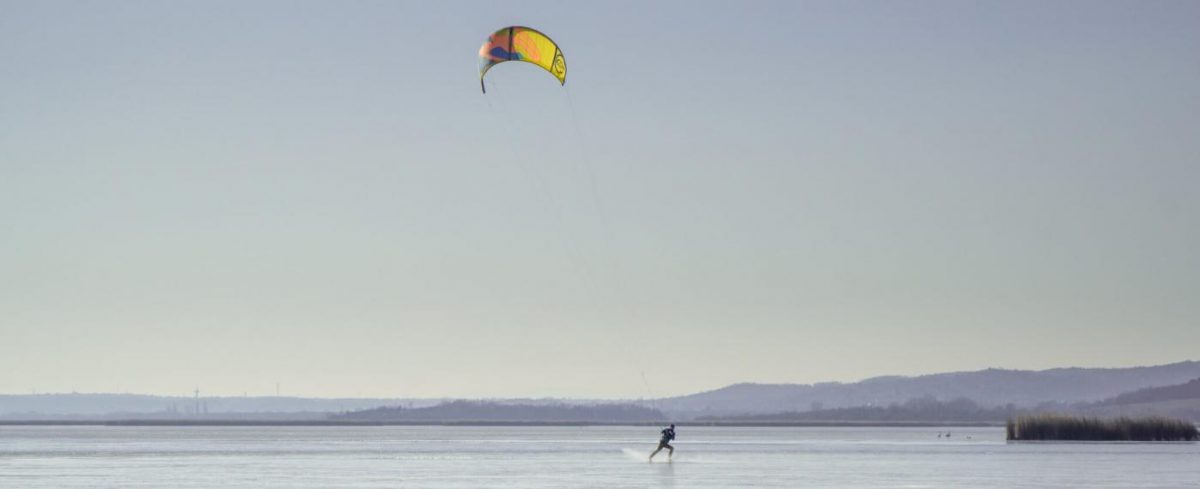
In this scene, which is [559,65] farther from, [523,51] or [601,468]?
[601,468]

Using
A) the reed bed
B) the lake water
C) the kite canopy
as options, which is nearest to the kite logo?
the kite canopy

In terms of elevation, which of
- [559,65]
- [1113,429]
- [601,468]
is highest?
[559,65]

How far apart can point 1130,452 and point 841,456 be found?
38.3ft

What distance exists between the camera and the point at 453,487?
3950cm

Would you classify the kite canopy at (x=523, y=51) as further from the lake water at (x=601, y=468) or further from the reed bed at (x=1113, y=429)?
the reed bed at (x=1113, y=429)

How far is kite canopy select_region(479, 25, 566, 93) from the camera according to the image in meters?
52.4

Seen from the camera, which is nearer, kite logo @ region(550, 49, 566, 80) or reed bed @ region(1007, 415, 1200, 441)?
kite logo @ region(550, 49, 566, 80)

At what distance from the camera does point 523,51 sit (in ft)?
173

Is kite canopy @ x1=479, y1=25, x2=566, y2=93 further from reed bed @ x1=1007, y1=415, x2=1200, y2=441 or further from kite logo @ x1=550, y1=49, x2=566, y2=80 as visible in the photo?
reed bed @ x1=1007, y1=415, x2=1200, y2=441

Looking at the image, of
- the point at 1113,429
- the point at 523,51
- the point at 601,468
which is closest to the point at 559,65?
the point at 523,51

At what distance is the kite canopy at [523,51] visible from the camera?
52.4 metres

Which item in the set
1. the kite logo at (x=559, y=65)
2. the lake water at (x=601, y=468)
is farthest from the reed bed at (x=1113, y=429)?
the kite logo at (x=559, y=65)

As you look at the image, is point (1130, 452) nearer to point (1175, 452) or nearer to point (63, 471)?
point (1175, 452)

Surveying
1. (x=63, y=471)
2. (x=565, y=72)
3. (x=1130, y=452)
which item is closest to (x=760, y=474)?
(x=565, y=72)
